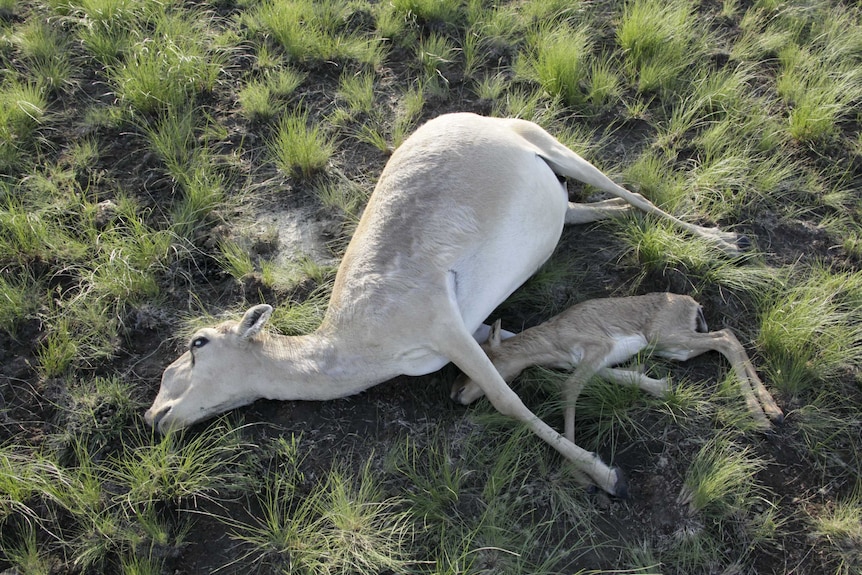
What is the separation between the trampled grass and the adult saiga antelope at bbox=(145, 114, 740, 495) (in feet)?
0.66

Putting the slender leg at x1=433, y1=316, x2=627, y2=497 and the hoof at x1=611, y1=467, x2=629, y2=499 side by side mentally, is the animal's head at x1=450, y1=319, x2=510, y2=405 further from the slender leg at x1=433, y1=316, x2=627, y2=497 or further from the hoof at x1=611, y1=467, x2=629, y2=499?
the hoof at x1=611, y1=467, x2=629, y2=499

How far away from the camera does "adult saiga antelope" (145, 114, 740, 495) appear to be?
3.58m

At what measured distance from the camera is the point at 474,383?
3.72 m

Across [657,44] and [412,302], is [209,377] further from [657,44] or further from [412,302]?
[657,44]

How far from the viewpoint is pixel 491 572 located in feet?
10.2

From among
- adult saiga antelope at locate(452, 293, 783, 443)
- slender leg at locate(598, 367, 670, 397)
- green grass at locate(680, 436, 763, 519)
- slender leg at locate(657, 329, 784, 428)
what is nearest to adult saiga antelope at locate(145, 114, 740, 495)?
adult saiga antelope at locate(452, 293, 783, 443)

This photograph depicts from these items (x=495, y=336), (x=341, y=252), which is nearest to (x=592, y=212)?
(x=495, y=336)

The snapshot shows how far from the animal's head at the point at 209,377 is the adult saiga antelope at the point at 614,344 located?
119 cm

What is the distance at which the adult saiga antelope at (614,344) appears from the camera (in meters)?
3.69

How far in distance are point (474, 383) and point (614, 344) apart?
0.83 meters

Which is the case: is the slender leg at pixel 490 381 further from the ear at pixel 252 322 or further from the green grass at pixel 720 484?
the ear at pixel 252 322

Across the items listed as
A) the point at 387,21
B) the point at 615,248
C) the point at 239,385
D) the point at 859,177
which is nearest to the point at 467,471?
the point at 239,385

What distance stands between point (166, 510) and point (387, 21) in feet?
14.4

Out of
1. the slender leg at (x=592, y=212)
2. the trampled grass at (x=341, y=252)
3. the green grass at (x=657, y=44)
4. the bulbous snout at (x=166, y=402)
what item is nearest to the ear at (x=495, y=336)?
the trampled grass at (x=341, y=252)
